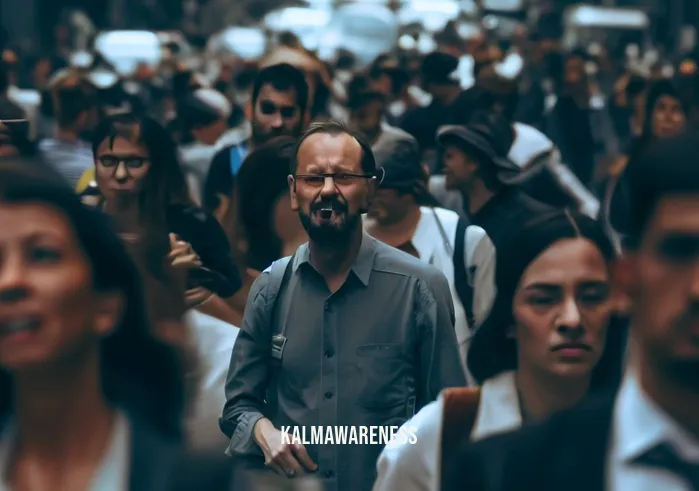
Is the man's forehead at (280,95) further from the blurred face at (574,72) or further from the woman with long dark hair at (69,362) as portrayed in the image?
the blurred face at (574,72)

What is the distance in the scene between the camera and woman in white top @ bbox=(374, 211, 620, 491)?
146 inches

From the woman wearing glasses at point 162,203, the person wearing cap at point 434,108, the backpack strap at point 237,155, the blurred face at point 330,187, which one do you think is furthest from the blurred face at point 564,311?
the person wearing cap at point 434,108

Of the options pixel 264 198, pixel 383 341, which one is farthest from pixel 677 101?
pixel 383 341

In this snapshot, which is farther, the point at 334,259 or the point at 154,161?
the point at 154,161

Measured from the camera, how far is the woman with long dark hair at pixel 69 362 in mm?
2574

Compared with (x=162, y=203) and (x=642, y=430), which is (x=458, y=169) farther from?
(x=642, y=430)

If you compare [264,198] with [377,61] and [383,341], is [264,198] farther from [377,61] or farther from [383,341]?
[377,61]

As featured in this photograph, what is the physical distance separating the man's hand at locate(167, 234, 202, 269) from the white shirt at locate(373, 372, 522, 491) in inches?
81.1

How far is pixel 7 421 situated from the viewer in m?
2.69

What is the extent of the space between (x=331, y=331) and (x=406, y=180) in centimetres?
195

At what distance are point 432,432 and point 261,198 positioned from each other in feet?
9.58

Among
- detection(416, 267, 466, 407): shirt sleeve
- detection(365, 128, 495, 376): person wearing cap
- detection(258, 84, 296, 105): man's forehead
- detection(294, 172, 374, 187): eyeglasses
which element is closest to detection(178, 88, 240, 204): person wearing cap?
detection(258, 84, 296, 105): man's forehead

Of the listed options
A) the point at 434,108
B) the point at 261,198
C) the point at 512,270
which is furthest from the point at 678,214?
the point at 434,108

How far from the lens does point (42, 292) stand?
257cm
